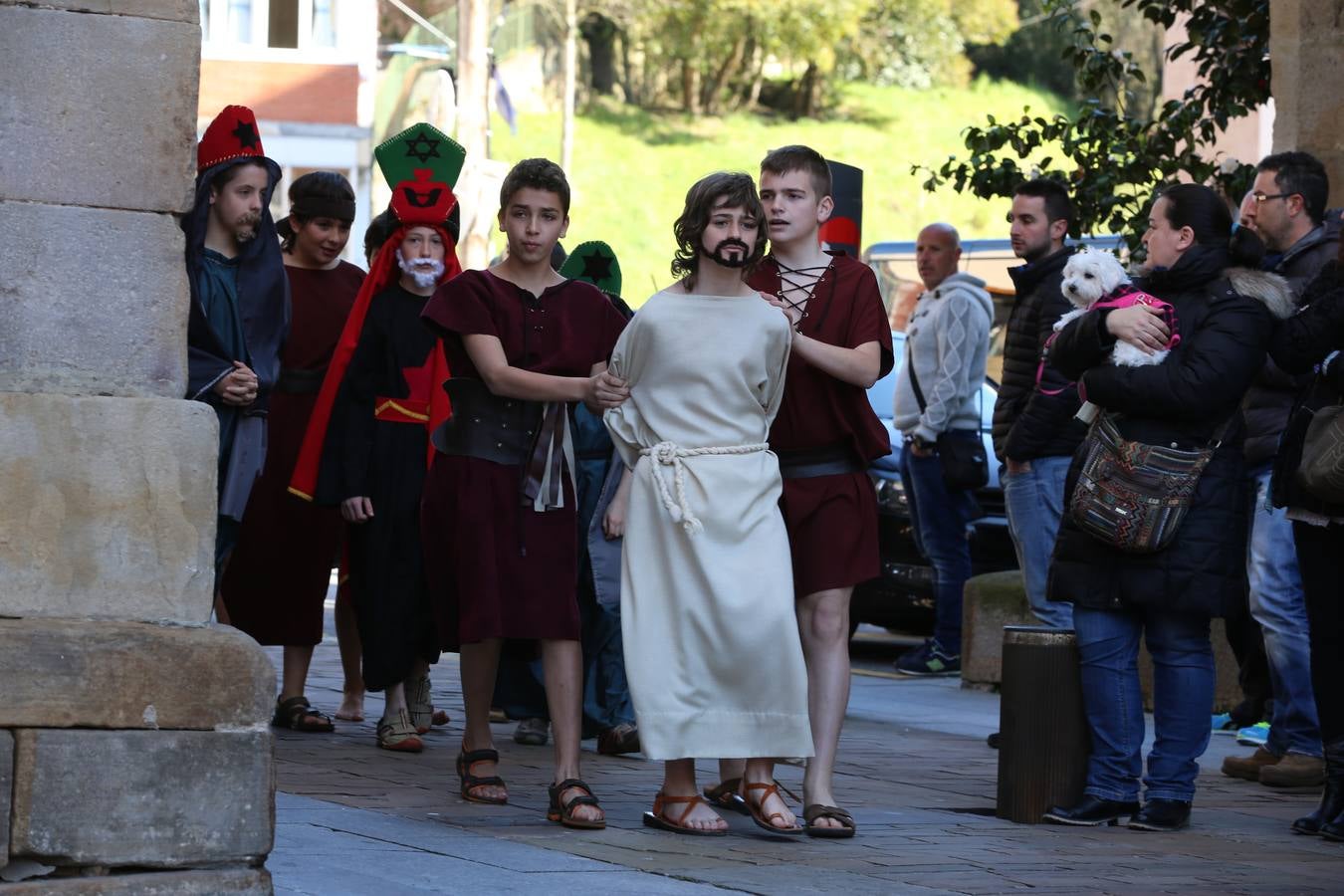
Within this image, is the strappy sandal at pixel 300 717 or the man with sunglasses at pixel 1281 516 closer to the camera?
the man with sunglasses at pixel 1281 516

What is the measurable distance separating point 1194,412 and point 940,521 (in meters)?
4.55

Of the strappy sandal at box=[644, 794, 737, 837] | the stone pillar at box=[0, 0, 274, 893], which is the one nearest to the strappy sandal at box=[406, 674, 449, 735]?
the strappy sandal at box=[644, 794, 737, 837]

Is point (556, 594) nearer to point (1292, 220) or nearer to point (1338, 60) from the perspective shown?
point (1292, 220)

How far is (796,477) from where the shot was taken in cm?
620

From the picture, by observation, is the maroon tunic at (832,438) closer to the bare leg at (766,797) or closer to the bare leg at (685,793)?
the bare leg at (766,797)

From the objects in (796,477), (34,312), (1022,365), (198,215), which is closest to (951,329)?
(1022,365)

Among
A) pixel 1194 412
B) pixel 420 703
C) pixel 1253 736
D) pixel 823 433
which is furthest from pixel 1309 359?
pixel 420 703

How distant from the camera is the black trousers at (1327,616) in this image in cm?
647

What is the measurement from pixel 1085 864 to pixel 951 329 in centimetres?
527

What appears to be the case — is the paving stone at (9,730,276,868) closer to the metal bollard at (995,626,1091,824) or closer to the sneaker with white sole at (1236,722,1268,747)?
the metal bollard at (995,626,1091,824)

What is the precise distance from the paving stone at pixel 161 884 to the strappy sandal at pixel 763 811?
1.72m

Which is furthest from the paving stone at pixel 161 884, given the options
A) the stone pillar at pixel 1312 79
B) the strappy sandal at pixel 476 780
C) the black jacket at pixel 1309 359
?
the stone pillar at pixel 1312 79

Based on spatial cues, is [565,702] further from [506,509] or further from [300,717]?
[300,717]

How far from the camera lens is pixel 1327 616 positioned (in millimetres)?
6508
